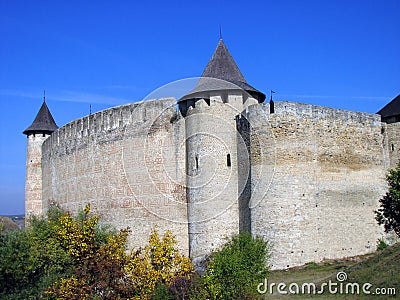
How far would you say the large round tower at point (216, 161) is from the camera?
1895 cm

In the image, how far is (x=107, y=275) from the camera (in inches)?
520

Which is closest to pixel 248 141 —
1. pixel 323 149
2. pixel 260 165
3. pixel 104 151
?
pixel 260 165

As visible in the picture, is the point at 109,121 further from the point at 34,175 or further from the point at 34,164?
the point at 34,175

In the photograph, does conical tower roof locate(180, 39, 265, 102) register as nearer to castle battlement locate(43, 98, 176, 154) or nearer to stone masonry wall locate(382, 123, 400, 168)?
castle battlement locate(43, 98, 176, 154)

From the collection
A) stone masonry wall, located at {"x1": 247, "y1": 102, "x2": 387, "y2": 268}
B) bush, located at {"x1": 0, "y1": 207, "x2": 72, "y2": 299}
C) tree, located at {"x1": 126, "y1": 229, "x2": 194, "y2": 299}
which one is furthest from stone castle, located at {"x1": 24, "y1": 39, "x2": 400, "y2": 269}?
bush, located at {"x1": 0, "y1": 207, "x2": 72, "y2": 299}

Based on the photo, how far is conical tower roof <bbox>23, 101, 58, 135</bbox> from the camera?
34000mm

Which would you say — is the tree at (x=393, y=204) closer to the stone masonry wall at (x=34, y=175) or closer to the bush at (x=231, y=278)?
the bush at (x=231, y=278)

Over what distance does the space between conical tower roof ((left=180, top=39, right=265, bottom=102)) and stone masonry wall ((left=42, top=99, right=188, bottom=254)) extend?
2.03m

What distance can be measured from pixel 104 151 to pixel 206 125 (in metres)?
7.17

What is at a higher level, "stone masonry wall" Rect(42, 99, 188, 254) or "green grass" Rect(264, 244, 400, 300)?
"stone masonry wall" Rect(42, 99, 188, 254)

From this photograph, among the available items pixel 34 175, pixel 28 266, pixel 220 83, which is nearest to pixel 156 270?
pixel 28 266

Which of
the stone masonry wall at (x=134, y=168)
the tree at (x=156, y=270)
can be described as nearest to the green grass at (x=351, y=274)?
the tree at (x=156, y=270)

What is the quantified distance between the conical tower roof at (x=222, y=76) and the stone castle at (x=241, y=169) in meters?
0.04

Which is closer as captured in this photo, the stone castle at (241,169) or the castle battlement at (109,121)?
the stone castle at (241,169)
